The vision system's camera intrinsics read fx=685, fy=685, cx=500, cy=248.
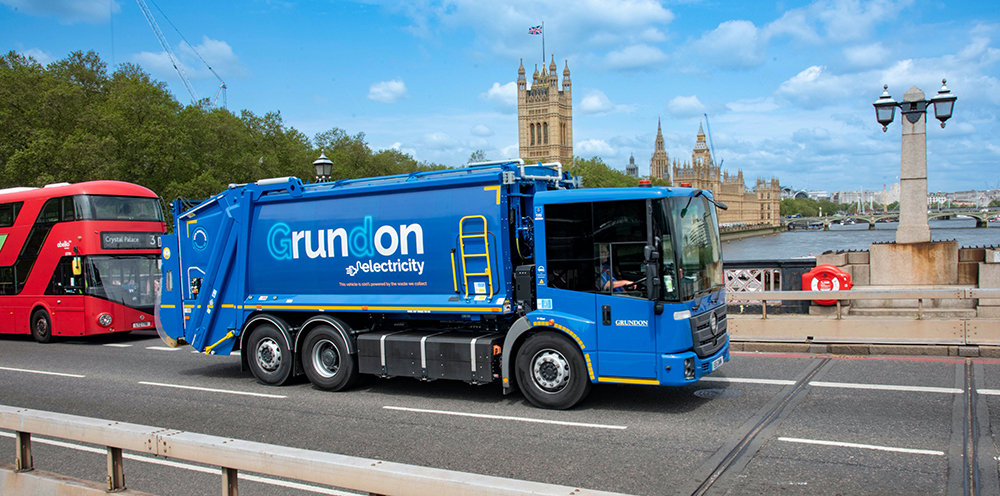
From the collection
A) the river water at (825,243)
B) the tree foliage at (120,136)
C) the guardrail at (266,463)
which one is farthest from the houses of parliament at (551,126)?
the guardrail at (266,463)

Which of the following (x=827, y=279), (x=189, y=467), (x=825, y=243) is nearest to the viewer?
(x=189, y=467)

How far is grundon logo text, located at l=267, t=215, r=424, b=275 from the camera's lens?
30.9 ft

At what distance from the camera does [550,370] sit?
8555 millimetres

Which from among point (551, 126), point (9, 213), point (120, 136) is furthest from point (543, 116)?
point (9, 213)

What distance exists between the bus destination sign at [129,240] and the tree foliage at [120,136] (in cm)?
1451

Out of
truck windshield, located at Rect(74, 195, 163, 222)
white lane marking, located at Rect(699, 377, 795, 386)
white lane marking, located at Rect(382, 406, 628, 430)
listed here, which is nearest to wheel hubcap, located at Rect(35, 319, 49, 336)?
truck windshield, located at Rect(74, 195, 163, 222)

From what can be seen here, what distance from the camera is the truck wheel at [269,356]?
10.5 m

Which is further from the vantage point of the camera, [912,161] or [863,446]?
[912,161]

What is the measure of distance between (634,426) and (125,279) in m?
14.8

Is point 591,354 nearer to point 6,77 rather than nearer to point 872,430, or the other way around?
point 872,430

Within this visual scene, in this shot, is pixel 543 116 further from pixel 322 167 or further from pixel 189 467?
pixel 189 467

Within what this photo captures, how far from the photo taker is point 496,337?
9.02 m

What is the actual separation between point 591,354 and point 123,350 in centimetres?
1254

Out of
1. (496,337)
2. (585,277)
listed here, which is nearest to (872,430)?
(585,277)
